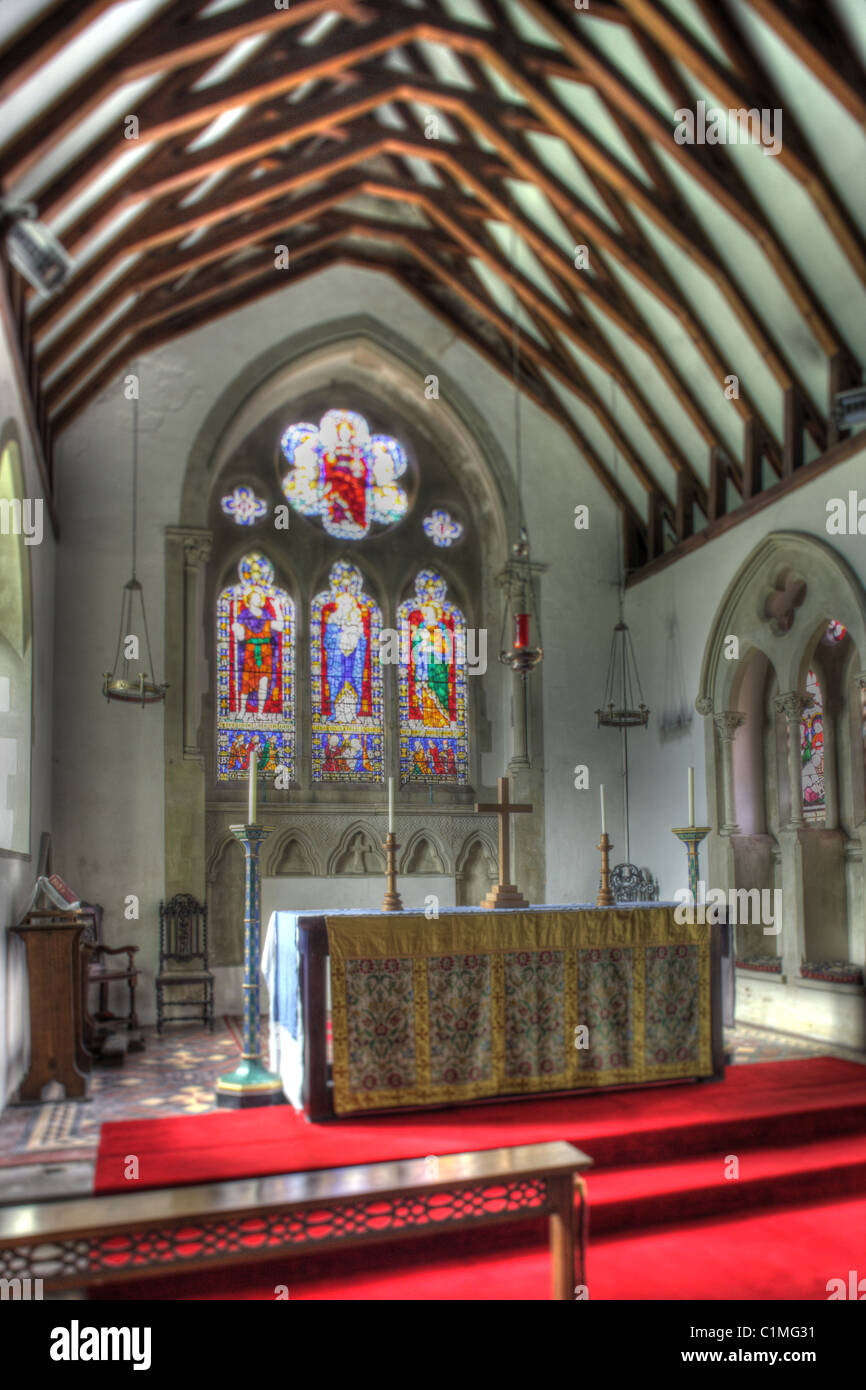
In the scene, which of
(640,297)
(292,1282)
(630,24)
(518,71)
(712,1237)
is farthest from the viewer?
(640,297)

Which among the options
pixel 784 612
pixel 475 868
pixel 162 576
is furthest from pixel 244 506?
pixel 784 612

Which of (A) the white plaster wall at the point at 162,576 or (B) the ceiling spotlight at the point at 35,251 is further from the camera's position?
(A) the white plaster wall at the point at 162,576

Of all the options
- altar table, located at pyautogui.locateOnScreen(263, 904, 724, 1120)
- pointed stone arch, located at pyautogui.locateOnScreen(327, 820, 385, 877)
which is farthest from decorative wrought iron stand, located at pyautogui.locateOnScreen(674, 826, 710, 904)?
pointed stone arch, located at pyautogui.locateOnScreen(327, 820, 385, 877)

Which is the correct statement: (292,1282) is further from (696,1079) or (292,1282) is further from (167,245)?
(167,245)

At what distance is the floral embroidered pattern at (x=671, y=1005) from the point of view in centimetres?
600

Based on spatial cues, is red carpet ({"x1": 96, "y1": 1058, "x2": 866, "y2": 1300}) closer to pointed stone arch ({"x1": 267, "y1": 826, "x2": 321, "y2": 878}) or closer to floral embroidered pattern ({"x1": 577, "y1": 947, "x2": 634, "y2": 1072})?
floral embroidered pattern ({"x1": 577, "y1": 947, "x2": 634, "y2": 1072})

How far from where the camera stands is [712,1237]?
4.26 metres

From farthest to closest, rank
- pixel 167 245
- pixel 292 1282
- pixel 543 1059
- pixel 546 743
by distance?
pixel 546 743 < pixel 167 245 < pixel 543 1059 < pixel 292 1282

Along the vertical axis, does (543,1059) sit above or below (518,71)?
below

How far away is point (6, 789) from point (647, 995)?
4112 mm

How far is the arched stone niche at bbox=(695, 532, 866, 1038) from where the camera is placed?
26.0 feet

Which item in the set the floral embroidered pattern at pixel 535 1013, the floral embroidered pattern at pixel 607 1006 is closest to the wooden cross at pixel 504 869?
the floral embroidered pattern at pixel 535 1013

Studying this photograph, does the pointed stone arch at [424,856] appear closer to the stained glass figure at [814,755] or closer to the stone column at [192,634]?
the stone column at [192,634]
